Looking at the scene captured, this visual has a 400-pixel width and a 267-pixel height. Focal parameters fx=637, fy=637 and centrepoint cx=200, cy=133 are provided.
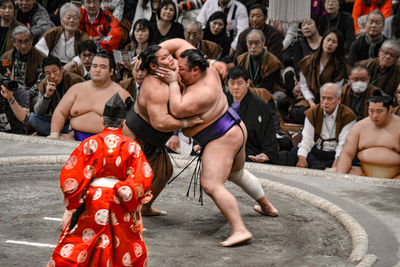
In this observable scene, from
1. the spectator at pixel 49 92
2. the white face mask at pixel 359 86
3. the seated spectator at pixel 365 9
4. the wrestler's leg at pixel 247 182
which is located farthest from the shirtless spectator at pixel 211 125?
the seated spectator at pixel 365 9

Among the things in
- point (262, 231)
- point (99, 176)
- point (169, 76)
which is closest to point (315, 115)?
point (262, 231)

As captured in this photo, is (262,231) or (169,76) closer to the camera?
(169,76)

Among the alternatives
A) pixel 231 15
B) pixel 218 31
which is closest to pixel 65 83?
pixel 218 31

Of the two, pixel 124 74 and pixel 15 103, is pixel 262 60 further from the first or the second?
pixel 15 103

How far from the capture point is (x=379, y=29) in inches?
183

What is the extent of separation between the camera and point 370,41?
4719mm

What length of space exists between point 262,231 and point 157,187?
523mm

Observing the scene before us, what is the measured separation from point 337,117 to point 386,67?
2.16 ft

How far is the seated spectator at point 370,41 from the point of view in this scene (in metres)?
4.62

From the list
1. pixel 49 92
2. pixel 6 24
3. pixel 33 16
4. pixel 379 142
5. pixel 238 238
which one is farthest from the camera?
pixel 33 16

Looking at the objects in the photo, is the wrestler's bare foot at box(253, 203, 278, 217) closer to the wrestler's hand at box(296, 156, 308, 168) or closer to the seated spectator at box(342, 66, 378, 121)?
the wrestler's hand at box(296, 156, 308, 168)

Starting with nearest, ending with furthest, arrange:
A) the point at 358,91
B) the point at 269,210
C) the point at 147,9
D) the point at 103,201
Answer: the point at 103,201 → the point at 269,210 → the point at 358,91 → the point at 147,9

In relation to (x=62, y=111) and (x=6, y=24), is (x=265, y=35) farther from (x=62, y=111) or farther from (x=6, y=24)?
(x=6, y=24)

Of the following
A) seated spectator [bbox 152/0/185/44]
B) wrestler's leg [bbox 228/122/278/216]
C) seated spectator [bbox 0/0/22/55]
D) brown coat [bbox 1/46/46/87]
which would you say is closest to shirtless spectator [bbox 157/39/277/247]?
wrestler's leg [bbox 228/122/278/216]
